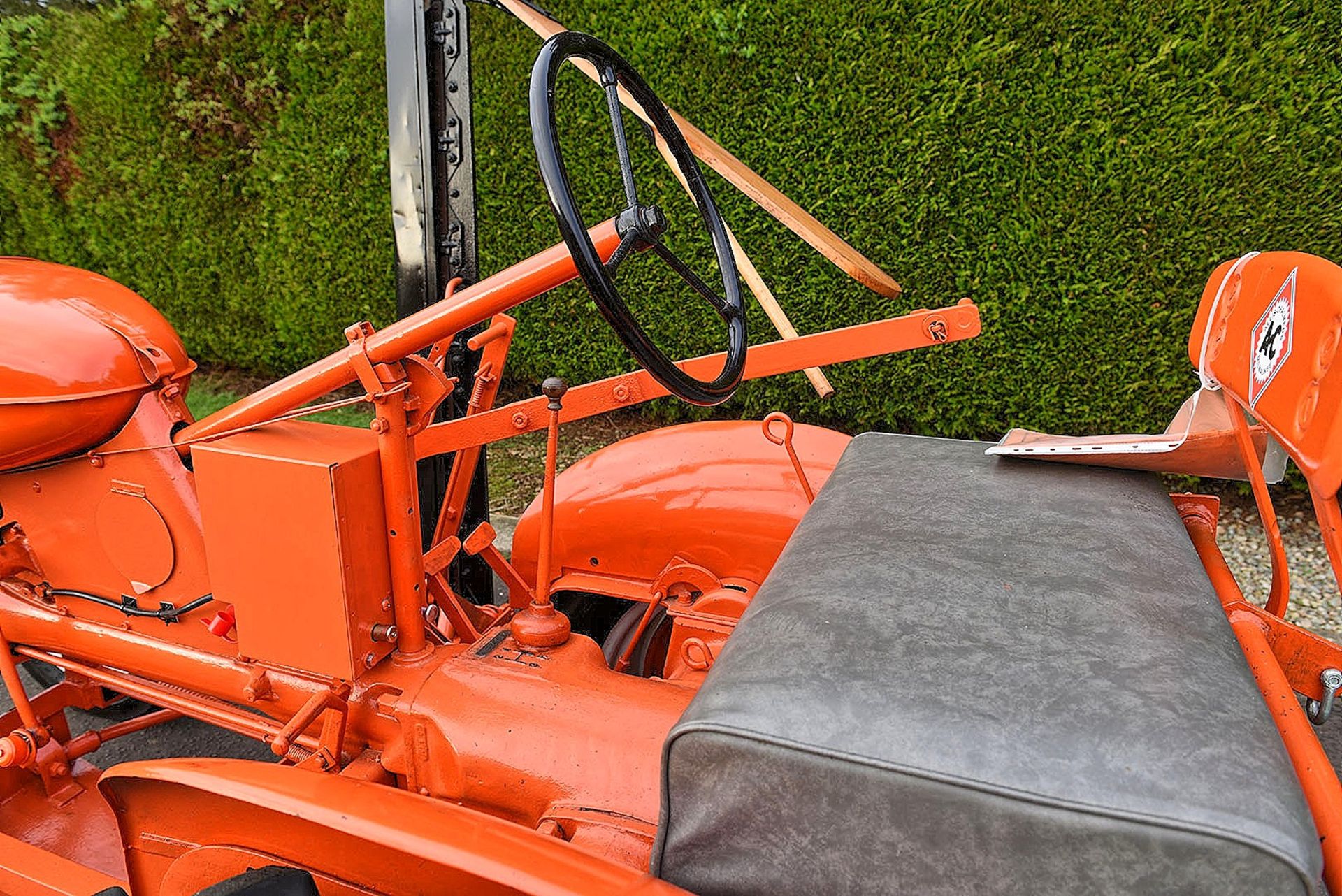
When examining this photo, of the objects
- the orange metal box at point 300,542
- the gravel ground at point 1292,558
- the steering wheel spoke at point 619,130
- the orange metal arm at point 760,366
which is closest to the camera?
the steering wheel spoke at point 619,130

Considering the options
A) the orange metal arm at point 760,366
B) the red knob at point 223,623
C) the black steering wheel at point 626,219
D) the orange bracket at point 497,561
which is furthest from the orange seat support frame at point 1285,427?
the red knob at point 223,623

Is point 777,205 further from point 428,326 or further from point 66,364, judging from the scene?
point 66,364

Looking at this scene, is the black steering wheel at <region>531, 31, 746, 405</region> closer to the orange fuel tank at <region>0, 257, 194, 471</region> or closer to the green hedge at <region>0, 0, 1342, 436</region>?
the orange fuel tank at <region>0, 257, 194, 471</region>

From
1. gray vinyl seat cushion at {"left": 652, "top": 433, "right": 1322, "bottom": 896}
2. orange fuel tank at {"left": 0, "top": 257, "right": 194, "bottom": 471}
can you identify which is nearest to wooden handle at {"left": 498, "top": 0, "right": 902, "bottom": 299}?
gray vinyl seat cushion at {"left": 652, "top": 433, "right": 1322, "bottom": 896}

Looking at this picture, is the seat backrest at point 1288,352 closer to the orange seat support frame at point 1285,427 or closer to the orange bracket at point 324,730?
the orange seat support frame at point 1285,427

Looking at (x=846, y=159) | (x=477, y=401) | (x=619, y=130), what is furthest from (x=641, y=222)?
(x=846, y=159)

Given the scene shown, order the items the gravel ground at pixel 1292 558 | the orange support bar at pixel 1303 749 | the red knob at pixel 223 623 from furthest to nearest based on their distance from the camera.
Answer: the gravel ground at pixel 1292 558, the red knob at pixel 223 623, the orange support bar at pixel 1303 749

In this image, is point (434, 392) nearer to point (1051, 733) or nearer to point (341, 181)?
point (1051, 733)

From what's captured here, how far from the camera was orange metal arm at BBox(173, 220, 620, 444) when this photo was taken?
4.81 feet

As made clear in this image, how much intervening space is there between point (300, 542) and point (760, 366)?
97 centimetres

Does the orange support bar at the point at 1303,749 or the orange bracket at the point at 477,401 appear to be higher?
the orange bracket at the point at 477,401

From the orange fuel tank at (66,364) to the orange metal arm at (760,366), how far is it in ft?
2.27

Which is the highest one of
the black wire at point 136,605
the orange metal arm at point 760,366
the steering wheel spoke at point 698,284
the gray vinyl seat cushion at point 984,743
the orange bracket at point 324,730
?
the steering wheel spoke at point 698,284

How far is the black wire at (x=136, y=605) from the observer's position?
1938mm
